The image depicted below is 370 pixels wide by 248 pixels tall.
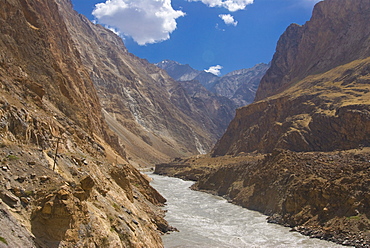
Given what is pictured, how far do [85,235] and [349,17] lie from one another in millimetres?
148479

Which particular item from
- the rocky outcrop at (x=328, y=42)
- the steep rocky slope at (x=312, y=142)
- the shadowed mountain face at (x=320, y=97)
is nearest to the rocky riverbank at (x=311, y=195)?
the steep rocky slope at (x=312, y=142)

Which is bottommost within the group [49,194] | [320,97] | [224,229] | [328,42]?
[224,229]

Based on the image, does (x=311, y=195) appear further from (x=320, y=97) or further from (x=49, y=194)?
(x=320, y=97)

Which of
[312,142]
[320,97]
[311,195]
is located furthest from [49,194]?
[320,97]

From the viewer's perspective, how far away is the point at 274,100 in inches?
4636

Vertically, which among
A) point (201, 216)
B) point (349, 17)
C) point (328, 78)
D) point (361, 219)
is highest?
point (349, 17)

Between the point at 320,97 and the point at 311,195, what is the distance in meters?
68.9

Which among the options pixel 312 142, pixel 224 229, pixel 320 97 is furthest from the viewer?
pixel 320 97

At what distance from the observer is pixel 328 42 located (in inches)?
5536

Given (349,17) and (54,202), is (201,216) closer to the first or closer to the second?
(54,202)

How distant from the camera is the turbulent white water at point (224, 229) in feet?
96.2

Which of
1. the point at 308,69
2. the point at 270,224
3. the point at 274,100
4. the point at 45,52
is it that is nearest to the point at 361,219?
the point at 270,224

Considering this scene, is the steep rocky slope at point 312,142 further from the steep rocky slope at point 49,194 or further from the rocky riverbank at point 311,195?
the steep rocky slope at point 49,194

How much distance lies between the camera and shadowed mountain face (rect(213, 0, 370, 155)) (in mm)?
84125
